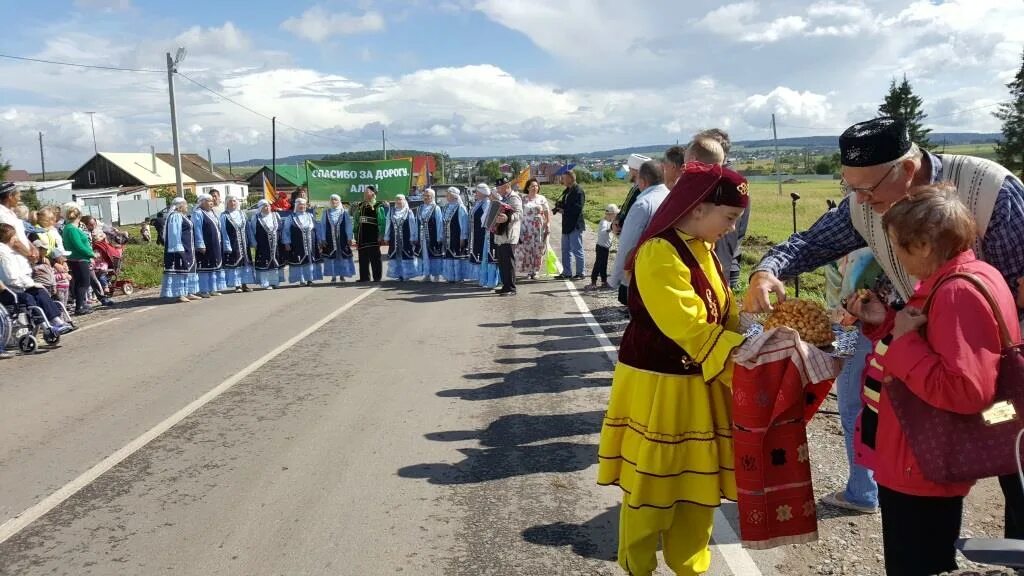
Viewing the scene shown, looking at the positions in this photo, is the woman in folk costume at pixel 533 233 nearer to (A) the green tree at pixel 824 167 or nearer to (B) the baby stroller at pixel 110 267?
(B) the baby stroller at pixel 110 267

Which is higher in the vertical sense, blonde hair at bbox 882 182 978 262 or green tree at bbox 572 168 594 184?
green tree at bbox 572 168 594 184

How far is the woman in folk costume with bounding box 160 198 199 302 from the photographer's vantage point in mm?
14367

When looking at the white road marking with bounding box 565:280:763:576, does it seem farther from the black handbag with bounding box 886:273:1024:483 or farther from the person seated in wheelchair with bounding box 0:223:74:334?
the person seated in wheelchair with bounding box 0:223:74:334

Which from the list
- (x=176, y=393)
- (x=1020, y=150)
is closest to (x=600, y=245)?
(x=176, y=393)

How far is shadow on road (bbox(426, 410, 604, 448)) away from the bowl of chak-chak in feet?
10.7

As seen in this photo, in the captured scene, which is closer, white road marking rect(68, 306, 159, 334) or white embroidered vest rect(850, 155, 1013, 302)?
white embroidered vest rect(850, 155, 1013, 302)

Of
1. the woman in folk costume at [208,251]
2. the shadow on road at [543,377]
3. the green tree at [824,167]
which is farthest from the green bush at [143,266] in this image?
the green tree at [824,167]

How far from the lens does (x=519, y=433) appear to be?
6.00 m

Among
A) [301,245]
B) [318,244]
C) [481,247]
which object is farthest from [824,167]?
[301,245]

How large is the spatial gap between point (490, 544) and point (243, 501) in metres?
1.65

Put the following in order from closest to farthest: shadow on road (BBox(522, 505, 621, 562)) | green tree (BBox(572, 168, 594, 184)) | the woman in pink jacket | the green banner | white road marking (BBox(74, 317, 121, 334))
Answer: the woman in pink jacket → shadow on road (BBox(522, 505, 621, 562)) → white road marking (BBox(74, 317, 121, 334)) → the green banner → green tree (BBox(572, 168, 594, 184))

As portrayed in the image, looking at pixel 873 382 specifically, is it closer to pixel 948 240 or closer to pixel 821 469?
pixel 948 240

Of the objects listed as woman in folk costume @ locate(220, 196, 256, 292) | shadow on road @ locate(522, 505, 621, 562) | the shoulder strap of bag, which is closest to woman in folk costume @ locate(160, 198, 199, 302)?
woman in folk costume @ locate(220, 196, 256, 292)

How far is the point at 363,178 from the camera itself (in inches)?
855
